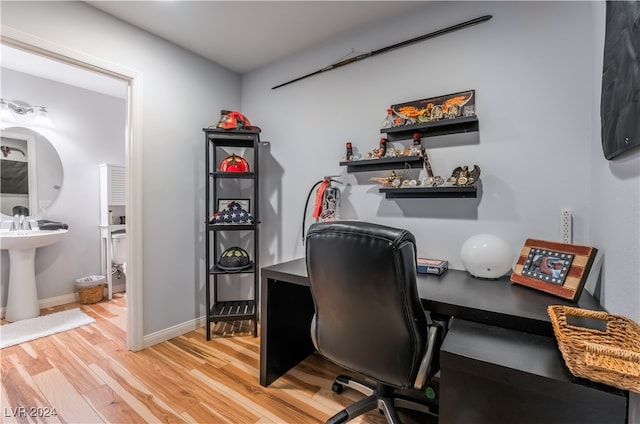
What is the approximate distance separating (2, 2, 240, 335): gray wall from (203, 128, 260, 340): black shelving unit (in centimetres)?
11

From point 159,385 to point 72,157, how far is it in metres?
2.87

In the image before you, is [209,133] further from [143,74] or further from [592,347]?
[592,347]

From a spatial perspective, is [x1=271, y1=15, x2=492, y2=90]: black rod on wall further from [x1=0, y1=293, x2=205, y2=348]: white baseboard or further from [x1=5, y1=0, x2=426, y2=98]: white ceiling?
[x1=0, y1=293, x2=205, y2=348]: white baseboard

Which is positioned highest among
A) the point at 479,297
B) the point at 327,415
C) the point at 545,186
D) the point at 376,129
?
the point at 376,129

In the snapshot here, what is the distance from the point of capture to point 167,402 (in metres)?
1.64

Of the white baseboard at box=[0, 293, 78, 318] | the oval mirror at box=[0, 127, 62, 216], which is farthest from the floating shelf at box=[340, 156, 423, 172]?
the white baseboard at box=[0, 293, 78, 318]

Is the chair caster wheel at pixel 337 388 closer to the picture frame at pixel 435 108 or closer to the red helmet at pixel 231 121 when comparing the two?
the picture frame at pixel 435 108

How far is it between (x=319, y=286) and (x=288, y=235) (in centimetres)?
138

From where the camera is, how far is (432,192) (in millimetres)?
1812

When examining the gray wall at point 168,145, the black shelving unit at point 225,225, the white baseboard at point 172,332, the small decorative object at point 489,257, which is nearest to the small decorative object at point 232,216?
the black shelving unit at point 225,225

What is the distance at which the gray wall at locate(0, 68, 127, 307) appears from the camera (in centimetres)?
304

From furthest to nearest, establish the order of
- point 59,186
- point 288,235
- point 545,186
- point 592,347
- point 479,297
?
1. point 59,186
2. point 288,235
3. point 545,186
4. point 479,297
5. point 592,347

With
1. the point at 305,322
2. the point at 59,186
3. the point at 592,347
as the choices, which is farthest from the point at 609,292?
the point at 59,186

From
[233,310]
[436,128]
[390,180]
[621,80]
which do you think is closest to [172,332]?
[233,310]
